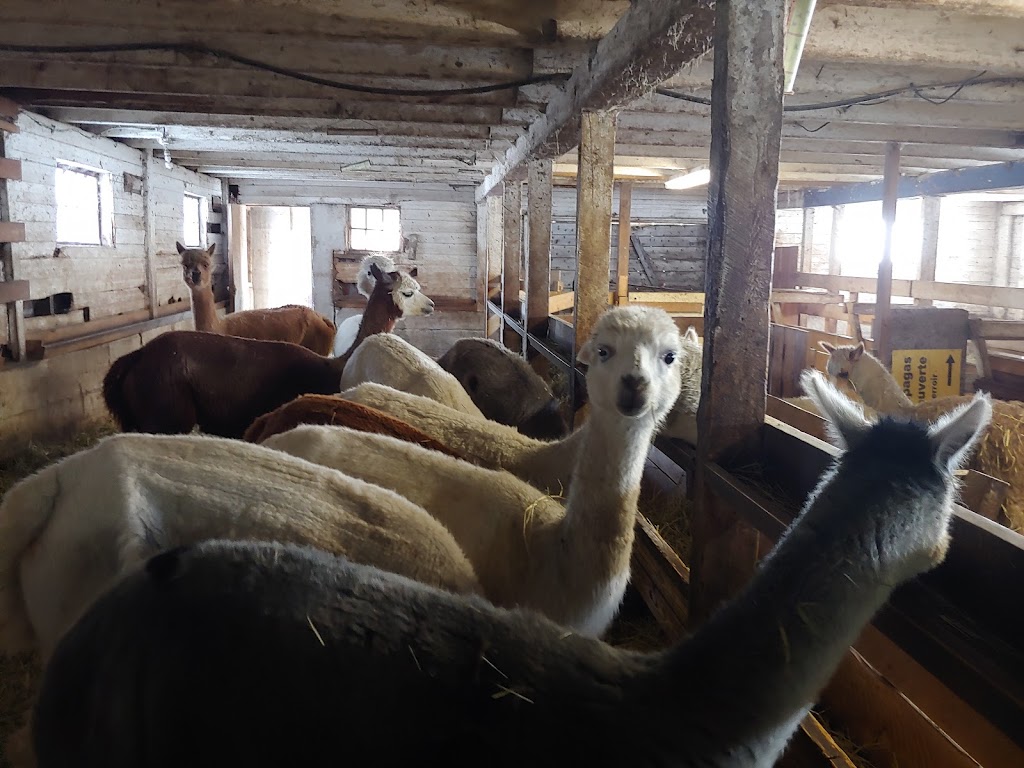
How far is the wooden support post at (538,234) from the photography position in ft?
23.9

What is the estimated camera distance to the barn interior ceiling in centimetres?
446

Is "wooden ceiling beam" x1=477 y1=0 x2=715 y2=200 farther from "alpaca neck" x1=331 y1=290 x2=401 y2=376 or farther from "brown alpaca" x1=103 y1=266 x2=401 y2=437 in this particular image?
"alpaca neck" x1=331 y1=290 x2=401 y2=376

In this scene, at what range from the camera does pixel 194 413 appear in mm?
6516

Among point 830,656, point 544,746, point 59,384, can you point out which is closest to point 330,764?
point 544,746

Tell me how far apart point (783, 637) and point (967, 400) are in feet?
16.8

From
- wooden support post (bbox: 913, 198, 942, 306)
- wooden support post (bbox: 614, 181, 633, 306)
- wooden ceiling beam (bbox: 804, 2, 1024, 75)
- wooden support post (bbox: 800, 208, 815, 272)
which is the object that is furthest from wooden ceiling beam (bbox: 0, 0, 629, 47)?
wooden support post (bbox: 800, 208, 815, 272)

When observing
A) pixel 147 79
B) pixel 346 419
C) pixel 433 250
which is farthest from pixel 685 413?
pixel 433 250

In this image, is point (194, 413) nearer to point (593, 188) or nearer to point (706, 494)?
point (593, 188)

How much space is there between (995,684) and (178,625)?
175cm

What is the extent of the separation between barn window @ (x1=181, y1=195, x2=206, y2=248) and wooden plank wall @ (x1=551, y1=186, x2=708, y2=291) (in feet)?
27.1

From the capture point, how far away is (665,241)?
19.5 metres

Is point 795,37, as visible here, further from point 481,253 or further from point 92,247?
point 481,253

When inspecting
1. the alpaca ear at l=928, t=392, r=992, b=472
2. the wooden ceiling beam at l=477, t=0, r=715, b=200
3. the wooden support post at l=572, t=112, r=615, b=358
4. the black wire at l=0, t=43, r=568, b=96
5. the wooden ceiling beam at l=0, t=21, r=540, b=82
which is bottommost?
the alpaca ear at l=928, t=392, r=992, b=472

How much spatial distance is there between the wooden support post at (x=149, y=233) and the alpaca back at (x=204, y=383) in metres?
5.41
